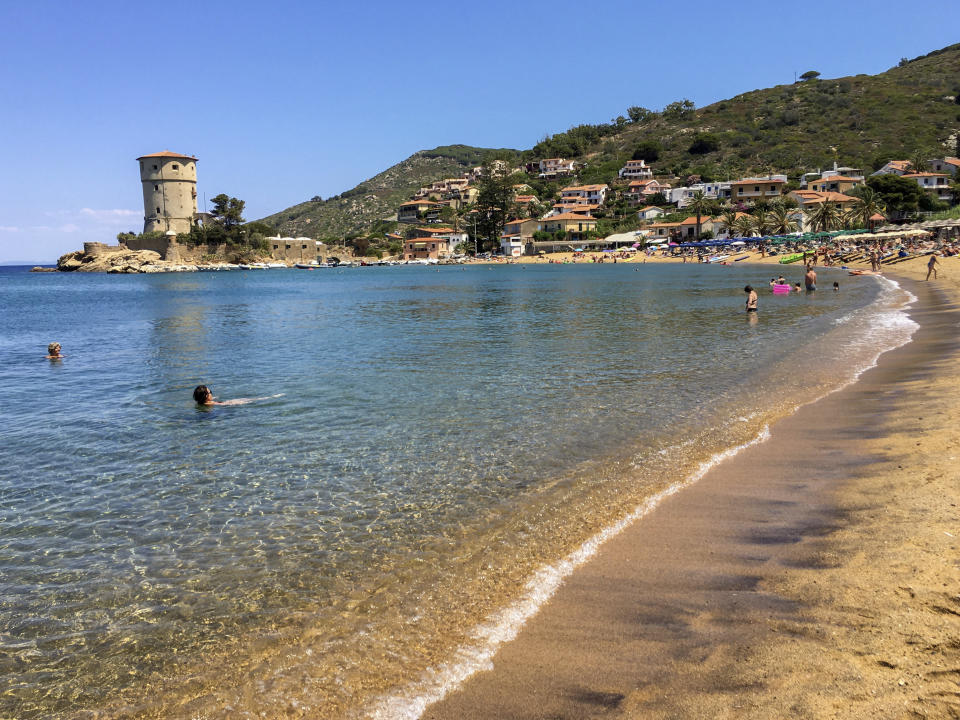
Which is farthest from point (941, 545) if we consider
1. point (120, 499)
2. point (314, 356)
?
point (314, 356)

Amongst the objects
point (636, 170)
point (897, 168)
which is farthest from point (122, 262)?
point (897, 168)

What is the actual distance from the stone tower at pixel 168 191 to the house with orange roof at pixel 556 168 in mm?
87550

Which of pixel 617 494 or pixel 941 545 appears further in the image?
pixel 617 494

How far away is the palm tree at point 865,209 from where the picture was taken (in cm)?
7656

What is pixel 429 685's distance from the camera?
426cm

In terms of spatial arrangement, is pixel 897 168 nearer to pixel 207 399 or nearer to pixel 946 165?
pixel 946 165

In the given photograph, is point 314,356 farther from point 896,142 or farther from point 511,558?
point 896,142

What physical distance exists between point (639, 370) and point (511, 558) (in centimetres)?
1070

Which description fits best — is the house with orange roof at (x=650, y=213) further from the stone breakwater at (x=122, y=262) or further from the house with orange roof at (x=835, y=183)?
the stone breakwater at (x=122, y=262)

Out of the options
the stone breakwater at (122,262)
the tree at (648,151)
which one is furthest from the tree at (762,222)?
the stone breakwater at (122,262)

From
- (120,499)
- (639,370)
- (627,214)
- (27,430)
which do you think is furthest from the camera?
(627,214)

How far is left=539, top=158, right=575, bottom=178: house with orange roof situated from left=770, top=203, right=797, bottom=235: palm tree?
81.9 m

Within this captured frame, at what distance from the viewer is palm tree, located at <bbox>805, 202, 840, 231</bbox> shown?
262 ft

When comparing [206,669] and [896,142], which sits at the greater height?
[896,142]
